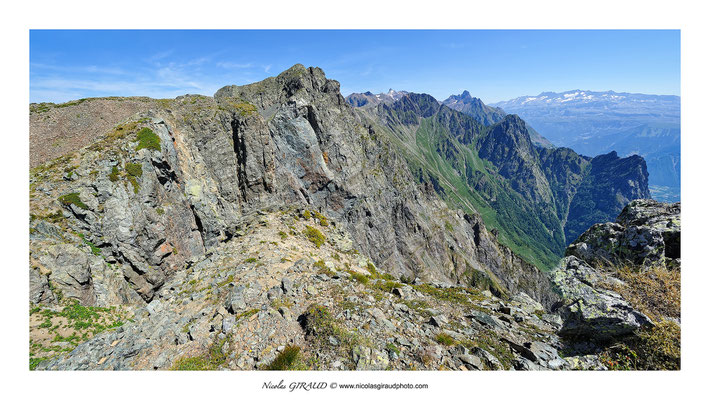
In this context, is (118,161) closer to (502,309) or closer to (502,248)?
(502,309)

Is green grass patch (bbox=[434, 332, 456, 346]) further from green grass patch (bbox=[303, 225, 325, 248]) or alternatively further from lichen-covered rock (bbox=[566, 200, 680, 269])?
green grass patch (bbox=[303, 225, 325, 248])

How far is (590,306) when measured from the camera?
952 cm

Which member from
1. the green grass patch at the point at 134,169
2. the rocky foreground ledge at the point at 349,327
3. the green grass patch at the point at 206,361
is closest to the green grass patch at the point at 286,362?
the rocky foreground ledge at the point at 349,327

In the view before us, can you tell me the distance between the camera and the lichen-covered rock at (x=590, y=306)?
877 cm

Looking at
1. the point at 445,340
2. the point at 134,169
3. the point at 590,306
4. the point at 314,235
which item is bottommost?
the point at 445,340

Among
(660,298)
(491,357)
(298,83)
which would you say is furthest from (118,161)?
(298,83)

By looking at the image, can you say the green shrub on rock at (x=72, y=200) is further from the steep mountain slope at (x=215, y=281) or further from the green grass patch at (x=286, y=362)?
the green grass patch at (x=286, y=362)

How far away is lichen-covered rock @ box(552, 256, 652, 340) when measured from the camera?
8766 mm

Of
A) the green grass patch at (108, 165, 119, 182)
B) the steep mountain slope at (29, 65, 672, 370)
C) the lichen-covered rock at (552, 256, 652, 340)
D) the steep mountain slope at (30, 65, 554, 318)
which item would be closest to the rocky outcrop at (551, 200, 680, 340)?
the lichen-covered rock at (552, 256, 652, 340)

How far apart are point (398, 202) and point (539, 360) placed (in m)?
117

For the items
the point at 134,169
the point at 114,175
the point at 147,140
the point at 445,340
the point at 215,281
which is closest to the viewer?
the point at 445,340

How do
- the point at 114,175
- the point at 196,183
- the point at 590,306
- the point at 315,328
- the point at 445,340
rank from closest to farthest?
the point at 590,306 → the point at 445,340 → the point at 315,328 → the point at 114,175 → the point at 196,183

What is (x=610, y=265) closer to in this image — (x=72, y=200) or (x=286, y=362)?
(x=286, y=362)

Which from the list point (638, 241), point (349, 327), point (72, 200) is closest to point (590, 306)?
point (638, 241)
